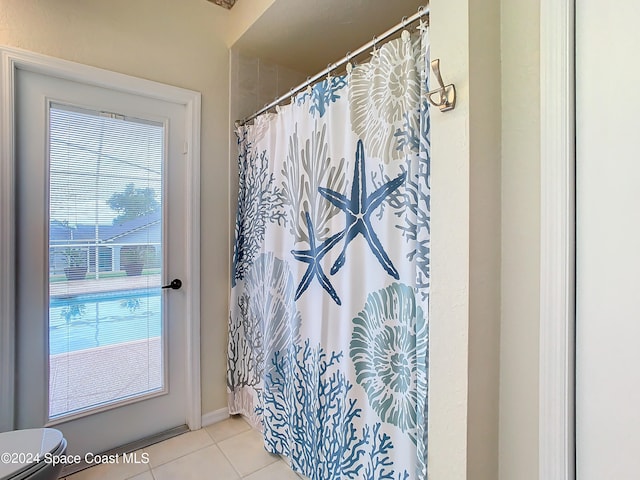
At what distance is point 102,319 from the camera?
1.66 m

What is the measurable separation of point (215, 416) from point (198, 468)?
15.9 inches

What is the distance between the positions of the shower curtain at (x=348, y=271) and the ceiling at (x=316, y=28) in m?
0.53

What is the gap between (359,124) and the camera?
119 cm

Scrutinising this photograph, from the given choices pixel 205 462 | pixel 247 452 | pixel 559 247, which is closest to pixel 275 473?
pixel 247 452

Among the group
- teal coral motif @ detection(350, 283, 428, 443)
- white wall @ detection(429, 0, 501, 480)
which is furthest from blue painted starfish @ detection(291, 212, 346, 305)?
white wall @ detection(429, 0, 501, 480)

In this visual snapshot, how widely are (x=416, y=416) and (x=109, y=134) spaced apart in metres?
1.99

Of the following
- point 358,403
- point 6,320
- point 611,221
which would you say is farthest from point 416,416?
point 6,320

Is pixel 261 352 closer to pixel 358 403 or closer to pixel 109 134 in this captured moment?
pixel 358 403

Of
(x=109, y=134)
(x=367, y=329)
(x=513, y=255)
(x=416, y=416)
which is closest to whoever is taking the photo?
(x=513, y=255)

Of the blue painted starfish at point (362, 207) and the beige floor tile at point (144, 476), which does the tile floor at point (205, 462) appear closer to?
the beige floor tile at point (144, 476)

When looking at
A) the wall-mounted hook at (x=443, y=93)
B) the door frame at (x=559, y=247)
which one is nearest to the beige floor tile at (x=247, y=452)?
the door frame at (x=559, y=247)

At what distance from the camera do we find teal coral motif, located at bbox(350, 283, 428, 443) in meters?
1.00

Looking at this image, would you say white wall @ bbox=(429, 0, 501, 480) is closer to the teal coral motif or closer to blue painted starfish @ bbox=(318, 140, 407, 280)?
the teal coral motif

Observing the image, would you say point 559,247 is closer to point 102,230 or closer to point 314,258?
point 314,258
